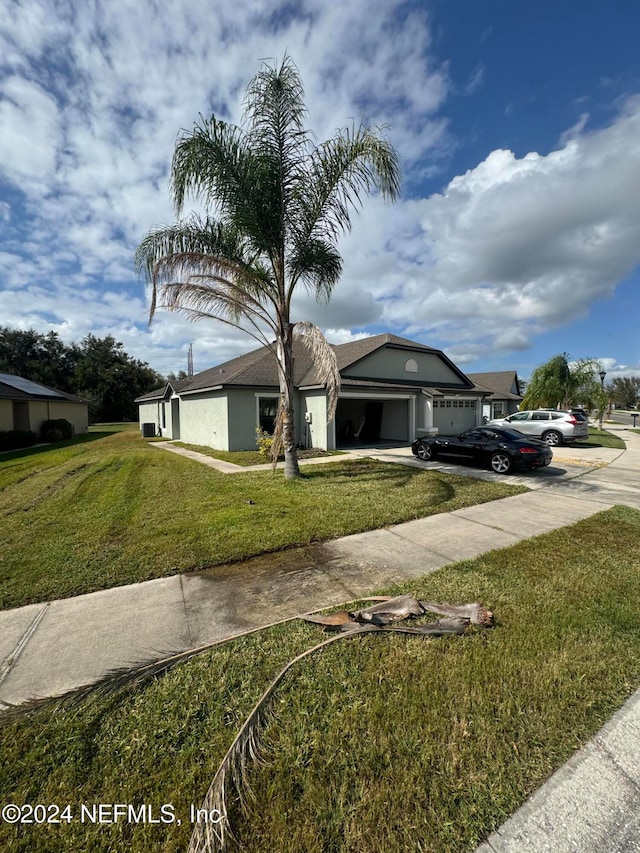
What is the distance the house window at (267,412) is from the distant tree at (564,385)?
20063 mm

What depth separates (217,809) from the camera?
1.80 m

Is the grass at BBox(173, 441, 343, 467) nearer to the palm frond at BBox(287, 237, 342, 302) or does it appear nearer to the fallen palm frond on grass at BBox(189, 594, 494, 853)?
the palm frond at BBox(287, 237, 342, 302)

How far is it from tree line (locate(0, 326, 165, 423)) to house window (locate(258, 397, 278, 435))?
128 ft

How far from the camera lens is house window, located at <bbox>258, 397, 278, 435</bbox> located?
15.7 m

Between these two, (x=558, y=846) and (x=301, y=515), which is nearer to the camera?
(x=558, y=846)

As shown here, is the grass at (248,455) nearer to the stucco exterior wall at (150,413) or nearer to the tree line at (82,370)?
the stucco exterior wall at (150,413)

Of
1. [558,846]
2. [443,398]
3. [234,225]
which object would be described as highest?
[234,225]

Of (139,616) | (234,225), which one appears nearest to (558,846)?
(139,616)

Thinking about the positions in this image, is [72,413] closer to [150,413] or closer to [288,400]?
[150,413]

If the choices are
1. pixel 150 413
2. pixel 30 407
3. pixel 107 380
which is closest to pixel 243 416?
pixel 30 407

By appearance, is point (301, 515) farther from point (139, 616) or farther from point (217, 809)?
A: point (217, 809)

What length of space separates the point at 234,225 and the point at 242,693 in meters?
8.96

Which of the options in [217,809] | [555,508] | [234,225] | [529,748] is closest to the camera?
[217,809]

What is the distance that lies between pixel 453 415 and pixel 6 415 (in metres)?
25.1
